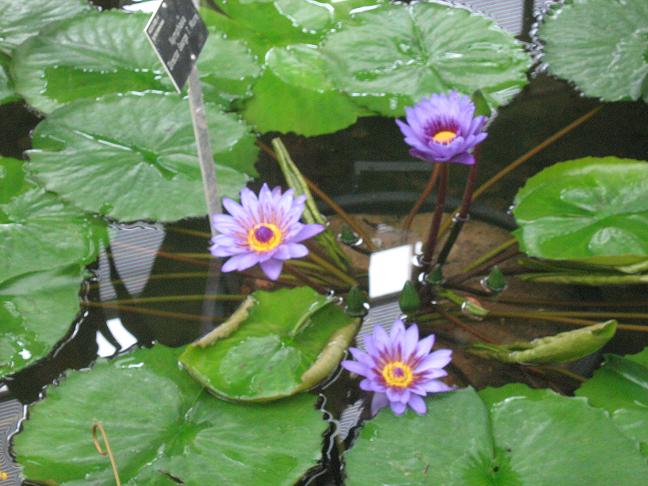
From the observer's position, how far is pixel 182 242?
5.48ft

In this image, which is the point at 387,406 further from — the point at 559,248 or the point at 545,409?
the point at 559,248

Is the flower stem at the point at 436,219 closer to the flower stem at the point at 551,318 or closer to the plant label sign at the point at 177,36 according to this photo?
the flower stem at the point at 551,318

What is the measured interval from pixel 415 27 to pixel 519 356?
1.03 meters

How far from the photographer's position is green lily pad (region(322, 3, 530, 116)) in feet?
6.21

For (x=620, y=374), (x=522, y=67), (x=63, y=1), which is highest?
(x=63, y=1)

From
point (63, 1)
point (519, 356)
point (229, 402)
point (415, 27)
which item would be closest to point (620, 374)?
point (519, 356)

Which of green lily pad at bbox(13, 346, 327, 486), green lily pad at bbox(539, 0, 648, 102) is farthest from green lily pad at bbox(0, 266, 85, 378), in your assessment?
green lily pad at bbox(539, 0, 648, 102)

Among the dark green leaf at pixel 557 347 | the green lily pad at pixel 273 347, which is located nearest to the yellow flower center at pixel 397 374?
the green lily pad at pixel 273 347

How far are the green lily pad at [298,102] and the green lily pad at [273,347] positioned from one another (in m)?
0.54

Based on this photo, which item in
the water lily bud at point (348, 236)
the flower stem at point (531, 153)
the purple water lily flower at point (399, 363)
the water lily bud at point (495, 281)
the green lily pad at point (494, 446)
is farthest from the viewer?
the flower stem at point (531, 153)

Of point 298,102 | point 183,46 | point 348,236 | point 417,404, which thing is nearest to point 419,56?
point 298,102

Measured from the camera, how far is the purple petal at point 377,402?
4.45 feet

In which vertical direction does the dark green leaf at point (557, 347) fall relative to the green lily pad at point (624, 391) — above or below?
above

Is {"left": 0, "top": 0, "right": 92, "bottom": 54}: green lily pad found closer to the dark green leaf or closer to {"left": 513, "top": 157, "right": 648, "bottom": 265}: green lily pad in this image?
{"left": 513, "top": 157, "right": 648, "bottom": 265}: green lily pad
